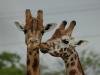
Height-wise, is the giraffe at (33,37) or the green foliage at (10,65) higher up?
the giraffe at (33,37)

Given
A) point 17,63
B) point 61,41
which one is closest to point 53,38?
point 61,41

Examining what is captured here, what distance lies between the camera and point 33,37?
1155mm

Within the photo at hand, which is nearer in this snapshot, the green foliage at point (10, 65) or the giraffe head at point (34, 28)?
the giraffe head at point (34, 28)

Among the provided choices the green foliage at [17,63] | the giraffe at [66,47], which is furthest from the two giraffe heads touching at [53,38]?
the green foliage at [17,63]

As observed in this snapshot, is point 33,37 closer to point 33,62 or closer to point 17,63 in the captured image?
point 33,62

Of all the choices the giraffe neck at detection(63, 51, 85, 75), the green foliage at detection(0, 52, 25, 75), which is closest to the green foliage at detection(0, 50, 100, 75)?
the green foliage at detection(0, 52, 25, 75)

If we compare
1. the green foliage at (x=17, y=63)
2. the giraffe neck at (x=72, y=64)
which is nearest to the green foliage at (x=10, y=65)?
the green foliage at (x=17, y=63)

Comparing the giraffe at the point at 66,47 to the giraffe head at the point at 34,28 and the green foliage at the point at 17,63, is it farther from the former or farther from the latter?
the green foliage at the point at 17,63

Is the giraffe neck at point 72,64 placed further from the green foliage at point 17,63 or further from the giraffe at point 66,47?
the green foliage at point 17,63

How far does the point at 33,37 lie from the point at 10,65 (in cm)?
110

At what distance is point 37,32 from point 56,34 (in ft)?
0.22

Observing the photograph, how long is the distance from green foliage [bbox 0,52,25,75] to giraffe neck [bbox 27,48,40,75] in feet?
2.94

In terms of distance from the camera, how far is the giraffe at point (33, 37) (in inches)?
44.5

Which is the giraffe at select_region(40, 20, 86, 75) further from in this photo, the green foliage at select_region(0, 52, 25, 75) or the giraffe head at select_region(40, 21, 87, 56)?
the green foliage at select_region(0, 52, 25, 75)
